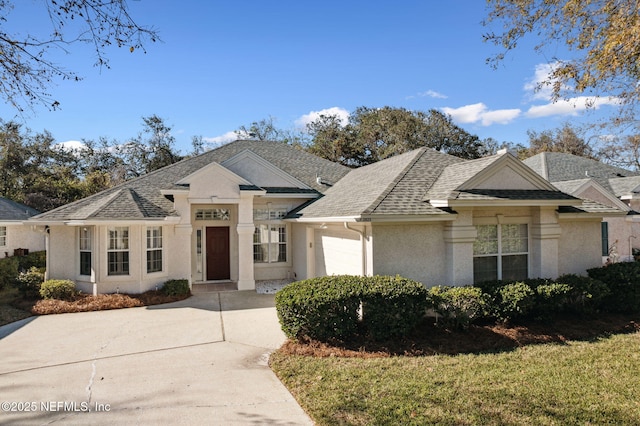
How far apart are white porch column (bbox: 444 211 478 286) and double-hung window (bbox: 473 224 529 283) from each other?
42 cm

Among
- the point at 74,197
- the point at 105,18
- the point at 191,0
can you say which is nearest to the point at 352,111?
the point at 74,197

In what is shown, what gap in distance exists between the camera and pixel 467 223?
961cm

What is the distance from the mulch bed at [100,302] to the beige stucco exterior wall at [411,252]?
760 centimetres

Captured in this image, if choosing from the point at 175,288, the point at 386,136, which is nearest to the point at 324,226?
the point at 175,288

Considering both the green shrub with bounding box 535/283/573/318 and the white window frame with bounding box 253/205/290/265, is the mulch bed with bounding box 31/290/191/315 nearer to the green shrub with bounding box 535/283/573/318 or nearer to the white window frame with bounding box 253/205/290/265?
the white window frame with bounding box 253/205/290/265

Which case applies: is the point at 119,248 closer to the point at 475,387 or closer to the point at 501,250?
the point at 475,387

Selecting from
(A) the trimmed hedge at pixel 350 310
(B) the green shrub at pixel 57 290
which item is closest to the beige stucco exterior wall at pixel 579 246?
(A) the trimmed hedge at pixel 350 310

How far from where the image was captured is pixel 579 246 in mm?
11070

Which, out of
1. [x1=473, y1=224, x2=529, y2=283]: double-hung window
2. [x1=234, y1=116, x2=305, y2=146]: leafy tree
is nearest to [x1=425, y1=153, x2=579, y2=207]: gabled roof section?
[x1=473, y1=224, x2=529, y2=283]: double-hung window

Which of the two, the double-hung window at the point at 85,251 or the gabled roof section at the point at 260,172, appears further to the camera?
the gabled roof section at the point at 260,172

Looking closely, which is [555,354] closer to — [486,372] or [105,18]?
[486,372]

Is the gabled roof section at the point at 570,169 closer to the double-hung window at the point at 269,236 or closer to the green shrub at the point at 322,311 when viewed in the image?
the double-hung window at the point at 269,236

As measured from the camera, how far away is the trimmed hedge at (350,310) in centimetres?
751

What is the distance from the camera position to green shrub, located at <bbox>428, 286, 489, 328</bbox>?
8156 millimetres
